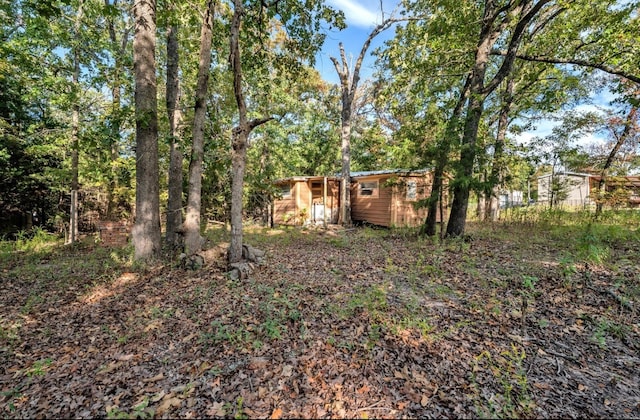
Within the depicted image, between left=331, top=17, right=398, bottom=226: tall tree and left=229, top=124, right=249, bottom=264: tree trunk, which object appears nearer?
left=229, top=124, right=249, bottom=264: tree trunk

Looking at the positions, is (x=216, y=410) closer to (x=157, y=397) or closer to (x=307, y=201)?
(x=157, y=397)

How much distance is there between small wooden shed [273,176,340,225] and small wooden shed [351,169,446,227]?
3.94 feet

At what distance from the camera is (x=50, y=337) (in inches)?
114

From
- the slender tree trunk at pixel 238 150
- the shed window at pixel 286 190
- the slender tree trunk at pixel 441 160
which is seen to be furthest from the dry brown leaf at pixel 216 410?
the shed window at pixel 286 190

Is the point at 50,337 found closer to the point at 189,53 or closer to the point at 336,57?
the point at 189,53

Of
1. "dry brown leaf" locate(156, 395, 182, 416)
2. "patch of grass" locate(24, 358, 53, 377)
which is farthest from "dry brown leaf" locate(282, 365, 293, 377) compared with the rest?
"patch of grass" locate(24, 358, 53, 377)

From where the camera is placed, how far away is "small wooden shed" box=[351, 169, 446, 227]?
1085cm

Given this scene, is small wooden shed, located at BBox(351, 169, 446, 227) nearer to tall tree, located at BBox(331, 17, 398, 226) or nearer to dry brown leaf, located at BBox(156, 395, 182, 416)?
tall tree, located at BBox(331, 17, 398, 226)

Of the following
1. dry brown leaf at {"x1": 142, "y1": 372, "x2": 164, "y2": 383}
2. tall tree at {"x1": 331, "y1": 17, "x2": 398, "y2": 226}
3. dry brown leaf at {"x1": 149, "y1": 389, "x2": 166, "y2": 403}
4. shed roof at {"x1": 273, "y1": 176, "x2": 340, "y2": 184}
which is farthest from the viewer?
shed roof at {"x1": 273, "y1": 176, "x2": 340, "y2": 184}

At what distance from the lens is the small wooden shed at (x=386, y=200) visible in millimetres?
10852

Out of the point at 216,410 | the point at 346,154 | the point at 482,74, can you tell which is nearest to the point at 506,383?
the point at 216,410

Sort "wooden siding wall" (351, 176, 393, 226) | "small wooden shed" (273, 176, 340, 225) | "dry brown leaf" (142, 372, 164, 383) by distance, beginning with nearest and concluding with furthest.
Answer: "dry brown leaf" (142, 372, 164, 383), "wooden siding wall" (351, 176, 393, 226), "small wooden shed" (273, 176, 340, 225)

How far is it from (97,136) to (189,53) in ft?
13.6

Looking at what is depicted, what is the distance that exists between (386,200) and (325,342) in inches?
372
